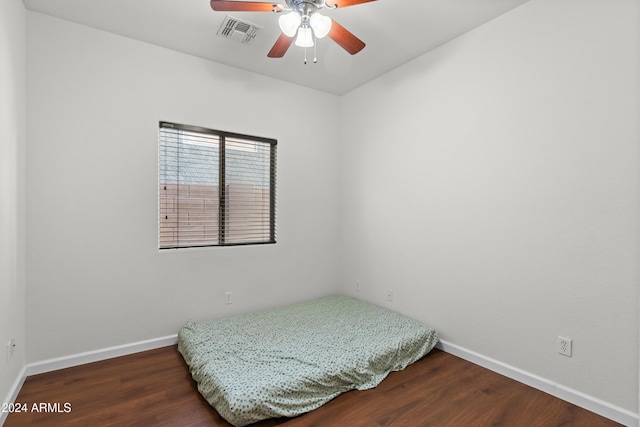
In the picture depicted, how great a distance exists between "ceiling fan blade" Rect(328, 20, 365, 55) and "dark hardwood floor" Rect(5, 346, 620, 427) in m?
2.36

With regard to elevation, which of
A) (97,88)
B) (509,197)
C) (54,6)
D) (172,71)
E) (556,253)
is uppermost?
(54,6)

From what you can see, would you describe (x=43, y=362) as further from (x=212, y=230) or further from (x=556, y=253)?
(x=556, y=253)

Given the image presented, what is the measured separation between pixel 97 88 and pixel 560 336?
3.88 m

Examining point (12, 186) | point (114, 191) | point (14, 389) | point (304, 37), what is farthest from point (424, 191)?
point (14, 389)

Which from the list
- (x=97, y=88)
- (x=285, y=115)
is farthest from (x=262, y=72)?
(x=97, y=88)

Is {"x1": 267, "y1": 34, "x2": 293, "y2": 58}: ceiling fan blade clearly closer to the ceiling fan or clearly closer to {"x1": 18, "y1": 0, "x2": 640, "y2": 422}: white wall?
the ceiling fan

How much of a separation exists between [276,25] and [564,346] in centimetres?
310

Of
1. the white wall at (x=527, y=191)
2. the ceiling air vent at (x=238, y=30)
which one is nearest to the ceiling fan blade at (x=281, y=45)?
the ceiling air vent at (x=238, y=30)

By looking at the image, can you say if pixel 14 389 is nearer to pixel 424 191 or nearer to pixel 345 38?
pixel 345 38

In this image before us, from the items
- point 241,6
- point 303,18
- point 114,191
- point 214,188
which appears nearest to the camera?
point 241,6

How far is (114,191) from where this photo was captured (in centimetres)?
256

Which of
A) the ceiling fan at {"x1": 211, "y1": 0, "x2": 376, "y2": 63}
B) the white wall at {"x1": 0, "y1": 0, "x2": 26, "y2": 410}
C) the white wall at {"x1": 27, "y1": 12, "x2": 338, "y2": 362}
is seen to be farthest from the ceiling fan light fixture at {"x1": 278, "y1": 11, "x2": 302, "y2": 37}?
the white wall at {"x1": 0, "y1": 0, "x2": 26, "y2": 410}

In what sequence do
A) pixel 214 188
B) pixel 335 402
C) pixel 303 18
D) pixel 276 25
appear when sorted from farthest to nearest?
pixel 214 188 → pixel 276 25 → pixel 335 402 → pixel 303 18

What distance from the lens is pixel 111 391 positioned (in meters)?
2.07
